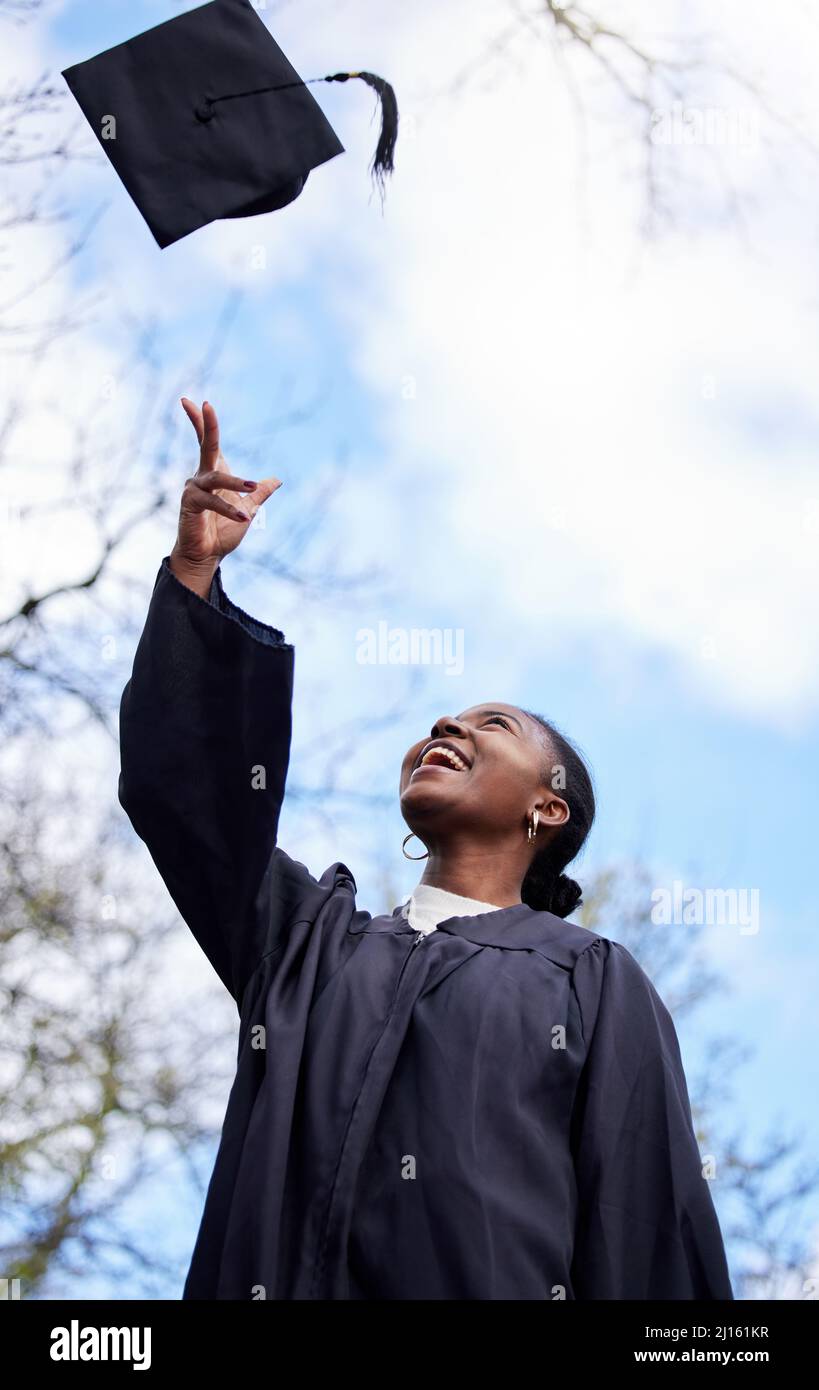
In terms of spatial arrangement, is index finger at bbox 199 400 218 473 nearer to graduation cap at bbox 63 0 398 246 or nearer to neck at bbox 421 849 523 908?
graduation cap at bbox 63 0 398 246

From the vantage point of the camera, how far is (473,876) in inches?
133

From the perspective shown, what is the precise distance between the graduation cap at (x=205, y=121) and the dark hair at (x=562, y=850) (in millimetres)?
1272

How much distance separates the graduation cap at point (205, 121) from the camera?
3.46 m

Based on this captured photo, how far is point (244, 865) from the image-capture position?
2.95 metres

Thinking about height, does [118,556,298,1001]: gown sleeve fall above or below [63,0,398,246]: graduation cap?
below

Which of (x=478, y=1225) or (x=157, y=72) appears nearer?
(x=478, y=1225)

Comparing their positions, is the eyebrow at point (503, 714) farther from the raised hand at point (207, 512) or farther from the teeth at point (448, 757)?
the raised hand at point (207, 512)

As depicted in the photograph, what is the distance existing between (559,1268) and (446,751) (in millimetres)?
1111

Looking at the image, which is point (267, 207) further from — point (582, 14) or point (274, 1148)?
point (274, 1148)

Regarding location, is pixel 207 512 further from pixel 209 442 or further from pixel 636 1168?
pixel 636 1168

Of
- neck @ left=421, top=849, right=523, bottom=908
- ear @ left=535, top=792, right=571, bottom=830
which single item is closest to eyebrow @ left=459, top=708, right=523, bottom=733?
ear @ left=535, top=792, right=571, bottom=830

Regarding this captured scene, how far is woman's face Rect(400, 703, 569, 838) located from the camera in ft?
10.9
